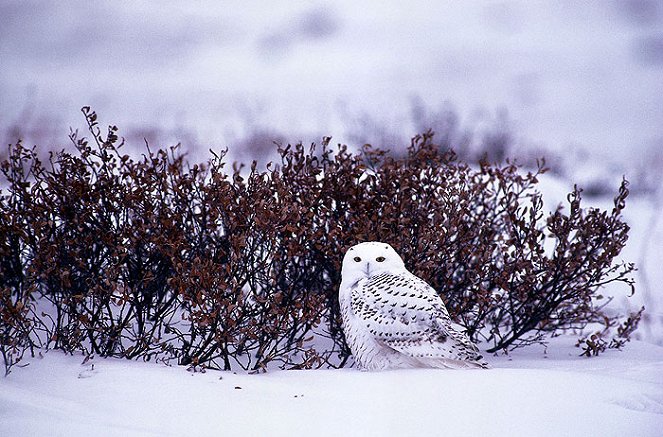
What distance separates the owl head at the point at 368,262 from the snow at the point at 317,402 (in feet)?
1.45

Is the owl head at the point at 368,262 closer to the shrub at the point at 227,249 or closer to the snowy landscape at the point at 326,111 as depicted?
the shrub at the point at 227,249

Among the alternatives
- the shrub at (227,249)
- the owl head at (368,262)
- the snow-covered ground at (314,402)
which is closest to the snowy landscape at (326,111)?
the snow-covered ground at (314,402)

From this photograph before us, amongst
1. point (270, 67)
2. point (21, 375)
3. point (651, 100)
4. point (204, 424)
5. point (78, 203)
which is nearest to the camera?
point (204, 424)

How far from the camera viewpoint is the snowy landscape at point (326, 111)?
2.14 metres

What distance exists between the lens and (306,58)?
13.8 ft

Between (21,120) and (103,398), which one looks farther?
(21,120)

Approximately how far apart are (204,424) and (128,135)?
3520 millimetres

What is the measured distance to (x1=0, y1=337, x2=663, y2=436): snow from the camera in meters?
2.05

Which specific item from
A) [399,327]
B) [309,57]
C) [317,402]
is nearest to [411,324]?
[399,327]

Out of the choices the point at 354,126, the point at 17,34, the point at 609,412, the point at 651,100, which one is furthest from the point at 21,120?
the point at 354,126

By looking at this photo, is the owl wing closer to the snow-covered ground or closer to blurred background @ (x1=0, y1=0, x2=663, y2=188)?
the snow-covered ground

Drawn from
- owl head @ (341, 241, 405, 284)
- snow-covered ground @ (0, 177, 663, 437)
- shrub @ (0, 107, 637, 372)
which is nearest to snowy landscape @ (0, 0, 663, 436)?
snow-covered ground @ (0, 177, 663, 437)

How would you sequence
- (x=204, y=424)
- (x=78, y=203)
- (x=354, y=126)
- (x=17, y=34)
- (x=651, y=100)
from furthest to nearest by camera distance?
(x=354, y=126) → (x=651, y=100) → (x=17, y=34) → (x=78, y=203) → (x=204, y=424)

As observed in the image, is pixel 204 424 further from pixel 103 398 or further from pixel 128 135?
pixel 128 135
